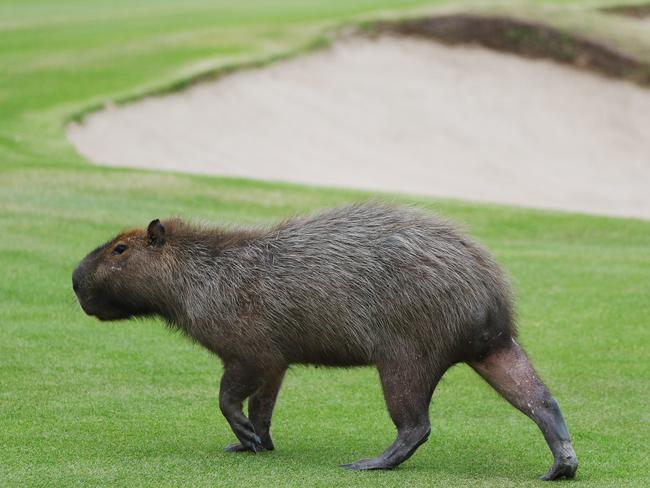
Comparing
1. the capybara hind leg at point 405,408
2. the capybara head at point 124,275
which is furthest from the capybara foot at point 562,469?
the capybara head at point 124,275

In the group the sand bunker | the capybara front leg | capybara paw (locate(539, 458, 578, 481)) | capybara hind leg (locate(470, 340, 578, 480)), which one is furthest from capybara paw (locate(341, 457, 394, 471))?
the sand bunker

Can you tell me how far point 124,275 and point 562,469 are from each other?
124 inches

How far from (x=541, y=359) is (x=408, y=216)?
347 cm

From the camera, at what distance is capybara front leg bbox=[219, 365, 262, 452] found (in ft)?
26.1

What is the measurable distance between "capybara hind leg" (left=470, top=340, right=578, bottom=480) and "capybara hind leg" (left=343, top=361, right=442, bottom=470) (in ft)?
1.29

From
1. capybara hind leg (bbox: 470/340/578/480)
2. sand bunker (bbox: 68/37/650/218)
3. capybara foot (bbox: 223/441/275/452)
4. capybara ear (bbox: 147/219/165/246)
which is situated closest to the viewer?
capybara hind leg (bbox: 470/340/578/480)

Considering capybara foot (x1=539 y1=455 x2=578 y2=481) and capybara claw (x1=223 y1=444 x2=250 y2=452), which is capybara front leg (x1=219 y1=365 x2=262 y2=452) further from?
capybara foot (x1=539 y1=455 x2=578 y2=481)

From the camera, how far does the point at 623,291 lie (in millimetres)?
13383

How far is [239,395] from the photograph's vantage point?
7984 millimetres

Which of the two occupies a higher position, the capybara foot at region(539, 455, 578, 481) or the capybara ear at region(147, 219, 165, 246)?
the capybara ear at region(147, 219, 165, 246)

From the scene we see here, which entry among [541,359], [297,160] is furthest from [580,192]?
[541,359]

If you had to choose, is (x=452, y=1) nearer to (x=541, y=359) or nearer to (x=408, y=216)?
(x=541, y=359)

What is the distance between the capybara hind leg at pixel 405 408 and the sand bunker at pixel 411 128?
15.7 meters

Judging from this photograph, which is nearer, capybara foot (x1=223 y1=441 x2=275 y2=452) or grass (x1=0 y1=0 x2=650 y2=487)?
grass (x1=0 y1=0 x2=650 y2=487)
